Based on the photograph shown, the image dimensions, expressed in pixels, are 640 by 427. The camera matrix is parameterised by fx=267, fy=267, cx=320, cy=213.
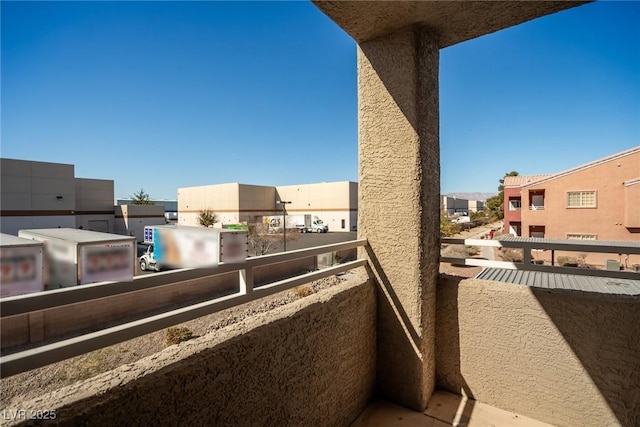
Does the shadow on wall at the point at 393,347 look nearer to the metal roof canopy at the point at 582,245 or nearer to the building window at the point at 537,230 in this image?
the metal roof canopy at the point at 582,245

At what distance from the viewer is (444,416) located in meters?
2.26

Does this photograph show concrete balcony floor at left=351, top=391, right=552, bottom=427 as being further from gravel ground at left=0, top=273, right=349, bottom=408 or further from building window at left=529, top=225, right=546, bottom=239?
building window at left=529, top=225, right=546, bottom=239

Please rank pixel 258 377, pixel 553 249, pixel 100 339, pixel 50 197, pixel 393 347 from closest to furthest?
pixel 100 339 → pixel 258 377 → pixel 553 249 → pixel 393 347 → pixel 50 197

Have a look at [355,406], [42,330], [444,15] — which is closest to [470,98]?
[444,15]

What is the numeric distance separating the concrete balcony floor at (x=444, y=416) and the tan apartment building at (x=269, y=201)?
26.6 m

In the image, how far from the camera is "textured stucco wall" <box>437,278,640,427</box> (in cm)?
190

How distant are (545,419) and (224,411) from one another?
2521 millimetres

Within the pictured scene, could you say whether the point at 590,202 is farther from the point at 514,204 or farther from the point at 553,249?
the point at 553,249

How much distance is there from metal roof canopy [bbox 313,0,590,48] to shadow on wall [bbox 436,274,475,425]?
86.7 inches

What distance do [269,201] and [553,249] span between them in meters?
32.5

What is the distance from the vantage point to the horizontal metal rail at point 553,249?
76.8 inches

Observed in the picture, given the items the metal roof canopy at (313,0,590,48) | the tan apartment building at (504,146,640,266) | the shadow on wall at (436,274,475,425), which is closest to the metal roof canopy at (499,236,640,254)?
the shadow on wall at (436,274,475,425)

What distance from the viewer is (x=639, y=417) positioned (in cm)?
185

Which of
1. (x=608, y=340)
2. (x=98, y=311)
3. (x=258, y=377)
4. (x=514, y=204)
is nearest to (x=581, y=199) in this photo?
(x=514, y=204)
